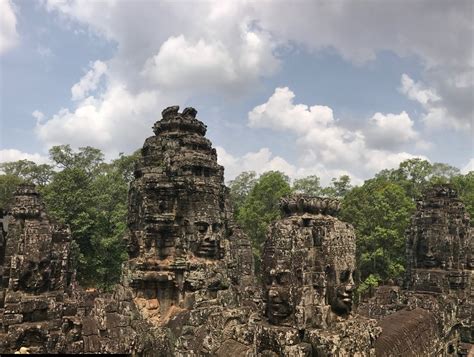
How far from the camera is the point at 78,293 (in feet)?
49.3

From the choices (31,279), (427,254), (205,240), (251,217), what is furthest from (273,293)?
(251,217)

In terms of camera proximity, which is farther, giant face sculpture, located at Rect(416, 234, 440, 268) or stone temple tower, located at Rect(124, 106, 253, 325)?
giant face sculpture, located at Rect(416, 234, 440, 268)

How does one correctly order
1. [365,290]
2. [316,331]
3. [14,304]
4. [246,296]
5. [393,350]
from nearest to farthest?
1. [316,331]
2. [393,350]
3. [14,304]
4. [246,296]
5. [365,290]

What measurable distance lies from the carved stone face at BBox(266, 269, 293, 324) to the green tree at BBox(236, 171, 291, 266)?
26.5 m

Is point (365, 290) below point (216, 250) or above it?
below

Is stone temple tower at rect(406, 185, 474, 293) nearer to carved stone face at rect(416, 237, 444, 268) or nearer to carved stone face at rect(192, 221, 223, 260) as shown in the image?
carved stone face at rect(416, 237, 444, 268)

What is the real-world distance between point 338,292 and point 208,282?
241 inches

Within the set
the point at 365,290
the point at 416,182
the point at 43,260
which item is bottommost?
the point at 365,290

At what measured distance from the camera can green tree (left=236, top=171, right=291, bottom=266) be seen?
103 feet

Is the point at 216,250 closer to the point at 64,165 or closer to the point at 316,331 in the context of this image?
the point at 316,331

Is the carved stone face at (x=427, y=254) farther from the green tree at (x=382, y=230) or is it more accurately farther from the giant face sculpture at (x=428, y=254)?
the green tree at (x=382, y=230)

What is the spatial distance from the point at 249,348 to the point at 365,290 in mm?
19920

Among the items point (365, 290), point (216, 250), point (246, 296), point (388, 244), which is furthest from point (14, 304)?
point (388, 244)

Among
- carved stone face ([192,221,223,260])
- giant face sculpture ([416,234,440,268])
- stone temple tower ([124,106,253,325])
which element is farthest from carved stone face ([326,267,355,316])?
giant face sculpture ([416,234,440,268])
